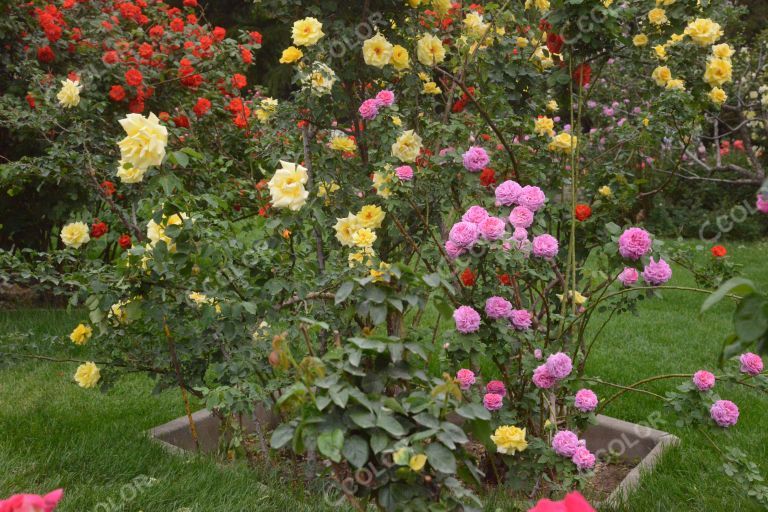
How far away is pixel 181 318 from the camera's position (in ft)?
7.56

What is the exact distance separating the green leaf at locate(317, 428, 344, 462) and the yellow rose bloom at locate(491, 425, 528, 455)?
39.1 inches

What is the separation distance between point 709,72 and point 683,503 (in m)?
1.47

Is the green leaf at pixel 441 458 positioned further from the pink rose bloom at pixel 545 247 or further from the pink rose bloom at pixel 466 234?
the pink rose bloom at pixel 545 247

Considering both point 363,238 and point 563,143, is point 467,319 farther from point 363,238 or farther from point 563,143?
point 563,143

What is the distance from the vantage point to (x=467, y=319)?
196 cm

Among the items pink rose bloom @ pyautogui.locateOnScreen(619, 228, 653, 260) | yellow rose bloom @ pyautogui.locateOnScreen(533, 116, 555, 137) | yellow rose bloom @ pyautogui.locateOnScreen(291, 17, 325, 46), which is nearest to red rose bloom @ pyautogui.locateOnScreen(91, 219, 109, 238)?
yellow rose bloom @ pyautogui.locateOnScreen(291, 17, 325, 46)

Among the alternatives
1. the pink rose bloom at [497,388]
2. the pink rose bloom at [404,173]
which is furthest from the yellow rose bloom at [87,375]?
the pink rose bloom at [497,388]

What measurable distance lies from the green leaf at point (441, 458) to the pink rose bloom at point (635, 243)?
3.12ft

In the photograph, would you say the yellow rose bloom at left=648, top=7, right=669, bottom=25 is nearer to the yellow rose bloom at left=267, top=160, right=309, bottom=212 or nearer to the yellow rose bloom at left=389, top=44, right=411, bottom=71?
the yellow rose bloom at left=389, top=44, right=411, bottom=71

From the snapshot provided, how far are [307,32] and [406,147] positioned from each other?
494 mm

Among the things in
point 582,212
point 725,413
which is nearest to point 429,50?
point 582,212

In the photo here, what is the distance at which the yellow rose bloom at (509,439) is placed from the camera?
1.98m

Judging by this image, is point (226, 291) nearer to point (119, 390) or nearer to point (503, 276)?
point (503, 276)

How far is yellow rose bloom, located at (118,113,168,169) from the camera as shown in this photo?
167 centimetres
